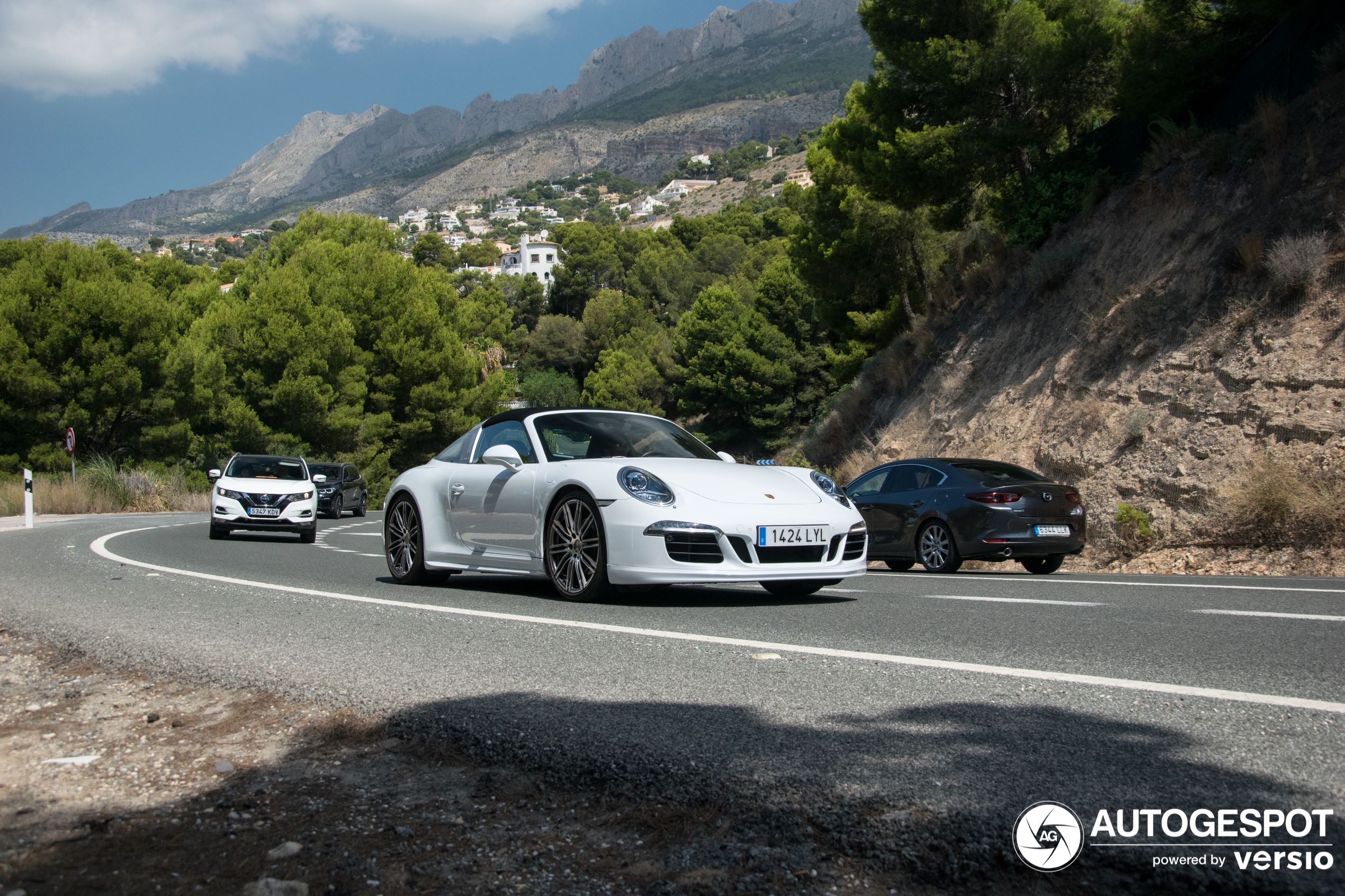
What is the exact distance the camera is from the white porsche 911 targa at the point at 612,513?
7.28m

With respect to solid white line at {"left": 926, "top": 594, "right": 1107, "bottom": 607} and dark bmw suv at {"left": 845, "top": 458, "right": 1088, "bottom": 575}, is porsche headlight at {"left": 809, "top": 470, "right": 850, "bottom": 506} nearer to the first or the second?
solid white line at {"left": 926, "top": 594, "right": 1107, "bottom": 607}

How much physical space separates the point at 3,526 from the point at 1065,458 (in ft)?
65.1

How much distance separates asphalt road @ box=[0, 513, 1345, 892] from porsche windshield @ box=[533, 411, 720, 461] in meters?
1.12

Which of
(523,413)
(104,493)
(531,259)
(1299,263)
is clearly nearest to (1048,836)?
(523,413)

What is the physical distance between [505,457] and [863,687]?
14.4 ft

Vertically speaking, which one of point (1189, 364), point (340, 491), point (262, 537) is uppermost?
point (1189, 364)

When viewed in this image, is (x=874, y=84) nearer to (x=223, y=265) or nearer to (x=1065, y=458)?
(x=1065, y=458)

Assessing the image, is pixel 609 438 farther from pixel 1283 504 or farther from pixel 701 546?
pixel 1283 504

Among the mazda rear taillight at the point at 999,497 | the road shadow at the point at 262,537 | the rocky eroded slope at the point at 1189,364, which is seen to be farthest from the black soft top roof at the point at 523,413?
the road shadow at the point at 262,537

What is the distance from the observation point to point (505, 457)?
837 cm

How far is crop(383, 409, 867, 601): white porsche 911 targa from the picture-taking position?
287 inches

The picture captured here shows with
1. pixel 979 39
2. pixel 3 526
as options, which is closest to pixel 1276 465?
pixel 979 39

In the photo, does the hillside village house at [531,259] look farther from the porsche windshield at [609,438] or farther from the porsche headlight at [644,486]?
the porsche headlight at [644,486]

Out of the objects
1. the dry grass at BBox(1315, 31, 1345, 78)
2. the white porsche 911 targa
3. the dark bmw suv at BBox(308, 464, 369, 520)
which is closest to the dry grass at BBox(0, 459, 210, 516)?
the dark bmw suv at BBox(308, 464, 369, 520)
